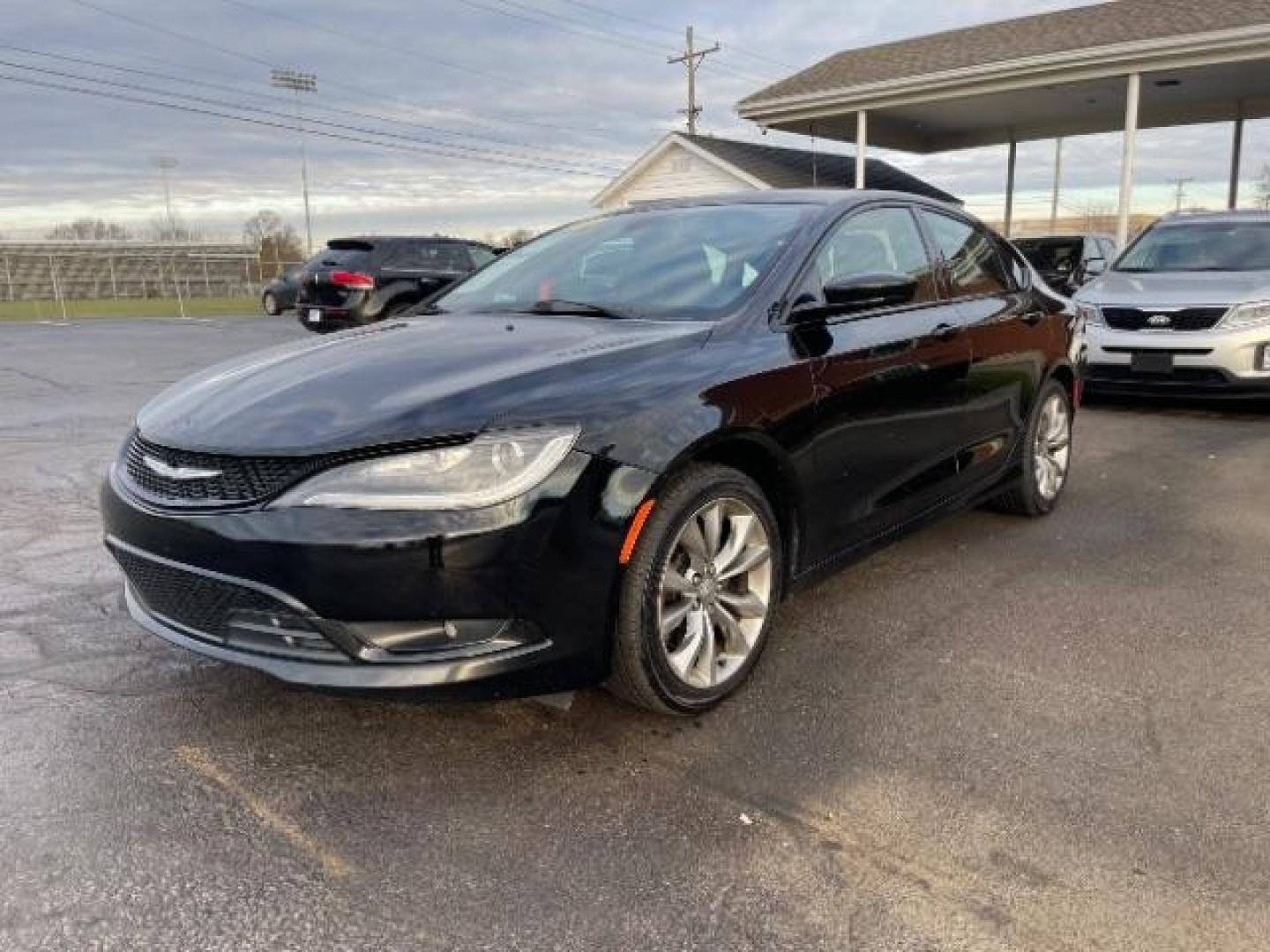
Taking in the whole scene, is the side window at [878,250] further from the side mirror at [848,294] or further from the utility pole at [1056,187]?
the utility pole at [1056,187]

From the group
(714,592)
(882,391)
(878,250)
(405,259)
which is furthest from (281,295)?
(714,592)

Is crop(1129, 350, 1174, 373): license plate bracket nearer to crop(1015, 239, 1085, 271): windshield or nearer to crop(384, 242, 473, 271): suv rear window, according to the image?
crop(1015, 239, 1085, 271): windshield

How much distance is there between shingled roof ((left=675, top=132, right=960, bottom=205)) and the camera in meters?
22.3

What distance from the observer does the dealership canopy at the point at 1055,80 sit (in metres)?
14.9

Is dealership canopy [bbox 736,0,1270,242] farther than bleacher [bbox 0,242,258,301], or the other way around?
bleacher [bbox 0,242,258,301]

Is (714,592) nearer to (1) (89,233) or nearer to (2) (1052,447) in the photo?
(2) (1052,447)

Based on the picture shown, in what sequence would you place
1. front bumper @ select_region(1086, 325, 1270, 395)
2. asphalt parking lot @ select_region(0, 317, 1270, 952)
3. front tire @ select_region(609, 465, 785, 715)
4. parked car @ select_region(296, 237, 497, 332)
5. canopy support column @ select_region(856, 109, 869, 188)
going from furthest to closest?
canopy support column @ select_region(856, 109, 869, 188)
parked car @ select_region(296, 237, 497, 332)
front bumper @ select_region(1086, 325, 1270, 395)
front tire @ select_region(609, 465, 785, 715)
asphalt parking lot @ select_region(0, 317, 1270, 952)

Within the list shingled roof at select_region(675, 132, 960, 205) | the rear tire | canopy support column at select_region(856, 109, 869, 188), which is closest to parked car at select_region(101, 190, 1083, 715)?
the rear tire

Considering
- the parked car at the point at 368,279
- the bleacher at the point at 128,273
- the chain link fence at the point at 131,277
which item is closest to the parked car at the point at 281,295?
the parked car at the point at 368,279

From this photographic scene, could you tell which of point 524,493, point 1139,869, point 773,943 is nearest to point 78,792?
point 524,493

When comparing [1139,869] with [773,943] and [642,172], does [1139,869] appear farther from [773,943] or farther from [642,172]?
[642,172]

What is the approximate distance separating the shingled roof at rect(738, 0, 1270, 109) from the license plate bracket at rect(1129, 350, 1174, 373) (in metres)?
8.70

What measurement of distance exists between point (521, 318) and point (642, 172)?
2210 centimetres

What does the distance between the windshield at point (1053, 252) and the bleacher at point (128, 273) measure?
102ft
